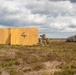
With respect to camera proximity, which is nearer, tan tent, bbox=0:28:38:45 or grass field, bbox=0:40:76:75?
grass field, bbox=0:40:76:75

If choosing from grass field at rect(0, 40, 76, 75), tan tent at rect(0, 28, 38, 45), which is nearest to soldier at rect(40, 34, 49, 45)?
tan tent at rect(0, 28, 38, 45)

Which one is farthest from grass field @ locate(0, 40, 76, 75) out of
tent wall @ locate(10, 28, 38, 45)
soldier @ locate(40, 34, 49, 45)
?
tent wall @ locate(10, 28, 38, 45)

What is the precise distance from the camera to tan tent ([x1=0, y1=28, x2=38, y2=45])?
116 ft

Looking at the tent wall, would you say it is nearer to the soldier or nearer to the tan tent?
the tan tent

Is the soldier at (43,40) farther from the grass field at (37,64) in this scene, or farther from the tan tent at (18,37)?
the grass field at (37,64)

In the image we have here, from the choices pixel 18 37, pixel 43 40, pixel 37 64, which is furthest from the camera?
pixel 43 40

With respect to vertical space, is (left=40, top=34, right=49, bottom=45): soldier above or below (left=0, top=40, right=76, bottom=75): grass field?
above

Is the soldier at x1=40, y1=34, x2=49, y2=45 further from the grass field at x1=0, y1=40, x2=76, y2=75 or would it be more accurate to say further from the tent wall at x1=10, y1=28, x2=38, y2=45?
the grass field at x1=0, y1=40, x2=76, y2=75

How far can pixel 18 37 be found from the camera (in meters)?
35.4

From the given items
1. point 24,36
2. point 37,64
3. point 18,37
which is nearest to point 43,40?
point 24,36

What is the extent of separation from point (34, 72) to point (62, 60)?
3.98 meters

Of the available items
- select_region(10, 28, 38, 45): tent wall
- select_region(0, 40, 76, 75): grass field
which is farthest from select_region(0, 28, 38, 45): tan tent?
select_region(0, 40, 76, 75): grass field

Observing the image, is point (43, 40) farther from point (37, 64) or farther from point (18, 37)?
point (37, 64)

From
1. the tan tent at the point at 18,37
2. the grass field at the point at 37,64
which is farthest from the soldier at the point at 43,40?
the grass field at the point at 37,64
